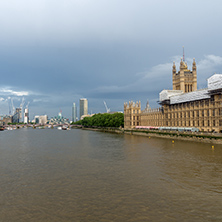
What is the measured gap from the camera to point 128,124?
199 meters

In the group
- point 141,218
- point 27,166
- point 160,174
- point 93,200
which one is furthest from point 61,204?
point 27,166

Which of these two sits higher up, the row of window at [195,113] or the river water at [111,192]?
the row of window at [195,113]

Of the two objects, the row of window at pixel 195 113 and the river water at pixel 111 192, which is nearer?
the river water at pixel 111 192

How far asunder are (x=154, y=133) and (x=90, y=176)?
296ft

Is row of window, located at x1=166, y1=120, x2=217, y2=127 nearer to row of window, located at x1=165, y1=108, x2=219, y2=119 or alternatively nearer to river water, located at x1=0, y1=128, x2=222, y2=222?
row of window, located at x1=165, y1=108, x2=219, y2=119

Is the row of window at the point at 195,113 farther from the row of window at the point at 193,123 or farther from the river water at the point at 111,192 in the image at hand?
the river water at the point at 111,192

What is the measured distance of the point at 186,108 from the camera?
408 ft

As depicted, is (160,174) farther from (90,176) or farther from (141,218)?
(141,218)

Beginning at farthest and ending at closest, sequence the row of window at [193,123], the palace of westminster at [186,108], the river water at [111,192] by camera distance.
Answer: the row of window at [193,123], the palace of westminster at [186,108], the river water at [111,192]

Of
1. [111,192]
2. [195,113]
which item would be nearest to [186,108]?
[195,113]

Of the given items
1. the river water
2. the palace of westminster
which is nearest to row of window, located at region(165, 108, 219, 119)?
the palace of westminster

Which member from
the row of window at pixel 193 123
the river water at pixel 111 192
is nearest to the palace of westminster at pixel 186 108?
the row of window at pixel 193 123

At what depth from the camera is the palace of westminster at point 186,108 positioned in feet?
324

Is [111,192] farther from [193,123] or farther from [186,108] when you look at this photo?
[186,108]
